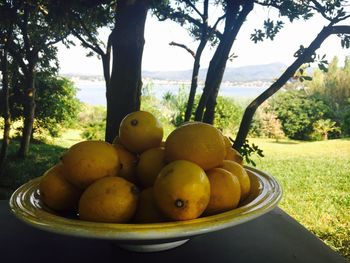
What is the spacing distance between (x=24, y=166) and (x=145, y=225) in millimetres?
4949

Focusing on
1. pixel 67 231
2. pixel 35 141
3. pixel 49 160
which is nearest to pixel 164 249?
pixel 67 231

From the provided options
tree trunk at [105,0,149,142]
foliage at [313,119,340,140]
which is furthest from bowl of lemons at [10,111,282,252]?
foliage at [313,119,340,140]

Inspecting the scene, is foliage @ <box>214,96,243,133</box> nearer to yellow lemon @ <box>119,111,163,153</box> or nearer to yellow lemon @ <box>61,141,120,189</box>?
yellow lemon @ <box>119,111,163,153</box>

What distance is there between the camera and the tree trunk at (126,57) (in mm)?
1959

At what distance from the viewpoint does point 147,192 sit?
2.39 ft

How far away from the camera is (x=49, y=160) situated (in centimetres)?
539

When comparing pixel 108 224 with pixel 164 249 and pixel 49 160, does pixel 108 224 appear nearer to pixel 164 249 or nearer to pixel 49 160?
pixel 164 249

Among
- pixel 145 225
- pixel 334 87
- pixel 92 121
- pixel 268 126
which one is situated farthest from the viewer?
pixel 334 87

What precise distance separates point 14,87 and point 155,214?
602cm

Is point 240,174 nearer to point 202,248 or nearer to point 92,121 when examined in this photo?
point 202,248

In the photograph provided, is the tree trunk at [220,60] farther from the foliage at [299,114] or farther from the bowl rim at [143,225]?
the foliage at [299,114]

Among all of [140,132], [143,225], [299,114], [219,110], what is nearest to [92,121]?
[219,110]

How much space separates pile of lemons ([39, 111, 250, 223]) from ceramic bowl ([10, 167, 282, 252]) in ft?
0.11

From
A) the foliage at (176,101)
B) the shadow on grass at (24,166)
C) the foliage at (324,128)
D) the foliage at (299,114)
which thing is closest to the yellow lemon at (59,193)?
the shadow on grass at (24,166)
